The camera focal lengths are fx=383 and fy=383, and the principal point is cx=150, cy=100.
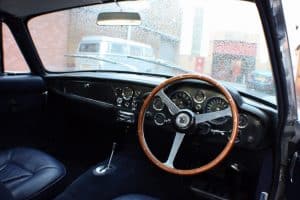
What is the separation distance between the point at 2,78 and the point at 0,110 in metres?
0.22

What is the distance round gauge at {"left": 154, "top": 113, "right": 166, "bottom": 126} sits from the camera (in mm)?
2088

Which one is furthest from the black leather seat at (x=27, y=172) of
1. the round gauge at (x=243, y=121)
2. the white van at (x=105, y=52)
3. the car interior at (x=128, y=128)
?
the round gauge at (x=243, y=121)

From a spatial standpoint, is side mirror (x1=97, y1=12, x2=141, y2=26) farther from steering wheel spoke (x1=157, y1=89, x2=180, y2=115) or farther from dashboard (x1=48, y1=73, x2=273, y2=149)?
steering wheel spoke (x1=157, y1=89, x2=180, y2=115)

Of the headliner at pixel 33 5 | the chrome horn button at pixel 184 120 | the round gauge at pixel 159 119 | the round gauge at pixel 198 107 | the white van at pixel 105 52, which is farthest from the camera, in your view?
the white van at pixel 105 52

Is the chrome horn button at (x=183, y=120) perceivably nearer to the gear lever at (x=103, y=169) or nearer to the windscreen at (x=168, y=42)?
the windscreen at (x=168, y=42)

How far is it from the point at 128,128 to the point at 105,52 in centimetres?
56

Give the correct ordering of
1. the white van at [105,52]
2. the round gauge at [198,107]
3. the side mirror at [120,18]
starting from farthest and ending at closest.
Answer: the white van at [105,52] < the side mirror at [120,18] < the round gauge at [198,107]

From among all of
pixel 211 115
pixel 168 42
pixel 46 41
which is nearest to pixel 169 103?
pixel 211 115

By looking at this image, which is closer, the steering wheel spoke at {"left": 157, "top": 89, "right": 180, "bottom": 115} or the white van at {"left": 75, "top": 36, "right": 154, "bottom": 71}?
the steering wheel spoke at {"left": 157, "top": 89, "right": 180, "bottom": 115}

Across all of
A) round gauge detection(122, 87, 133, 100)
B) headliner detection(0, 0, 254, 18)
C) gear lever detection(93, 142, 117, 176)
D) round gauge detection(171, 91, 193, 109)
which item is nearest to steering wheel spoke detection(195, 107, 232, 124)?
round gauge detection(171, 91, 193, 109)

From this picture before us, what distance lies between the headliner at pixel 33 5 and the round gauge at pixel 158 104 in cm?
79

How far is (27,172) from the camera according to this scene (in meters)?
2.17

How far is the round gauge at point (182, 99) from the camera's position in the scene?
2.01 m

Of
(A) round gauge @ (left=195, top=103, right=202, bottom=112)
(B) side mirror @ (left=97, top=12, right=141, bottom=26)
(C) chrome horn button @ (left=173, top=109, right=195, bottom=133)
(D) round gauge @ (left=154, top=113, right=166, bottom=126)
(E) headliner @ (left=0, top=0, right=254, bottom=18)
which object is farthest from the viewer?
(E) headliner @ (left=0, top=0, right=254, bottom=18)
